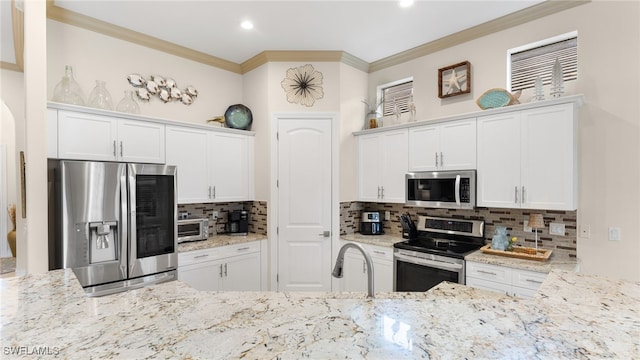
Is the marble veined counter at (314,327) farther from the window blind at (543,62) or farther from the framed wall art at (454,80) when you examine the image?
the framed wall art at (454,80)

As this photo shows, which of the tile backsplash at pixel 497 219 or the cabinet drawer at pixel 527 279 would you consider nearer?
the cabinet drawer at pixel 527 279

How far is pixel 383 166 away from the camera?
12.3ft

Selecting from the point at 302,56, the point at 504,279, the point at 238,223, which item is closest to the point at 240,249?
the point at 238,223

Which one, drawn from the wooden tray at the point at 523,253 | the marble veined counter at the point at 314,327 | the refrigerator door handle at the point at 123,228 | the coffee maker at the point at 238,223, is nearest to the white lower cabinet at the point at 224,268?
the coffee maker at the point at 238,223

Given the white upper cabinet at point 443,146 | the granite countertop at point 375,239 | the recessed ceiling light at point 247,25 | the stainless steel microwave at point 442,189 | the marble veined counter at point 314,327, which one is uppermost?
the recessed ceiling light at point 247,25

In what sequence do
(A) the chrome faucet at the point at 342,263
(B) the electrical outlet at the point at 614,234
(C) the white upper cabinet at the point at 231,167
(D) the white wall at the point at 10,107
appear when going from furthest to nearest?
1. (C) the white upper cabinet at the point at 231,167
2. (B) the electrical outlet at the point at 614,234
3. (D) the white wall at the point at 10,107
4. (A) the chrome faucet at the point at 342,263

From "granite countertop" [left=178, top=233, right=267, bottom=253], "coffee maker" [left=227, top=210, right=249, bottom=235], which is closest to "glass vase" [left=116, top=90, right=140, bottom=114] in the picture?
"granite countertop" [left=178, top=233, right=267, bottom=253]

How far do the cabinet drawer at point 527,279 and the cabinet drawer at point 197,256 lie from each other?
284 centimetres

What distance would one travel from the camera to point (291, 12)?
2.97 metres

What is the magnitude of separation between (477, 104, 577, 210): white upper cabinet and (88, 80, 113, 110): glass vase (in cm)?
362

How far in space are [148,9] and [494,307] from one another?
3.50 m

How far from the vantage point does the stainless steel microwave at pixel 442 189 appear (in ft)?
10.0

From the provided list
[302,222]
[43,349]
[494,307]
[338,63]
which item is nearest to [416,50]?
[338,63]

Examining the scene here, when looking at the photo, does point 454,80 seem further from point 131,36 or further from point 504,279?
point 131,36
